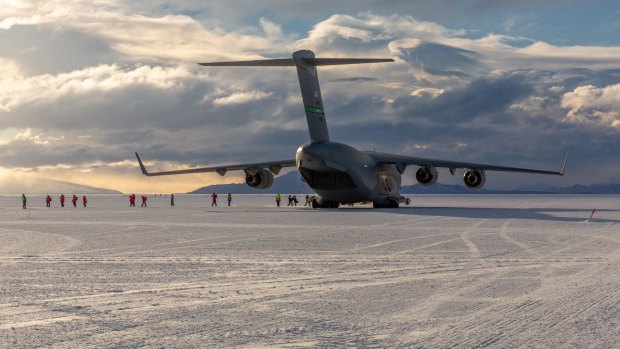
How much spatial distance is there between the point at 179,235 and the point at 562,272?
14091mm

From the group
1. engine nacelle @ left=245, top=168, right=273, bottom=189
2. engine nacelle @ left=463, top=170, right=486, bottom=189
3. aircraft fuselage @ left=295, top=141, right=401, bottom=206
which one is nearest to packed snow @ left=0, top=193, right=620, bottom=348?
aircraft fuselage @ left=295, top=141, right=401, bottom=206

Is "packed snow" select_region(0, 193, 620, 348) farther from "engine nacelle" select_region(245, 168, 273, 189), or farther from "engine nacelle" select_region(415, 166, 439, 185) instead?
"engine nacelle" select_region(245, 168, 273, 189)

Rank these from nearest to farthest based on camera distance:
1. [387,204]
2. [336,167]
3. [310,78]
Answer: [336,167] → [310,78] → [387,204]

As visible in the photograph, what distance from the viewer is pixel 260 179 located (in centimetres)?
5181

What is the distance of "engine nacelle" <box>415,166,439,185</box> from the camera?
4991 centimetres

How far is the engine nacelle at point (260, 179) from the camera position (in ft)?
170

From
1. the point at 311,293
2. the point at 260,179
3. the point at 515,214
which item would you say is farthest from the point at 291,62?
the point at 311,293

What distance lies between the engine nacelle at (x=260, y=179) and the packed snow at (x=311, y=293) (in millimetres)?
29607

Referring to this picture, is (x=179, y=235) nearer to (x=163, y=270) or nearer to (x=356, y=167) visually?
(x=163, y=270)

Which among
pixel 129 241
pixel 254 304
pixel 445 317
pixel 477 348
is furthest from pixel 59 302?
pixel 129 241

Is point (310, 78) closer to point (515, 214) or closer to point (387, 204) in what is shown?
point (387, 204)

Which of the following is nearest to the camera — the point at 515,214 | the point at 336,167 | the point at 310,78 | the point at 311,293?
the point at 311,293

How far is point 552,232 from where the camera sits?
2569 centimetres

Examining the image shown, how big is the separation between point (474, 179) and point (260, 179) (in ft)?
48.5
